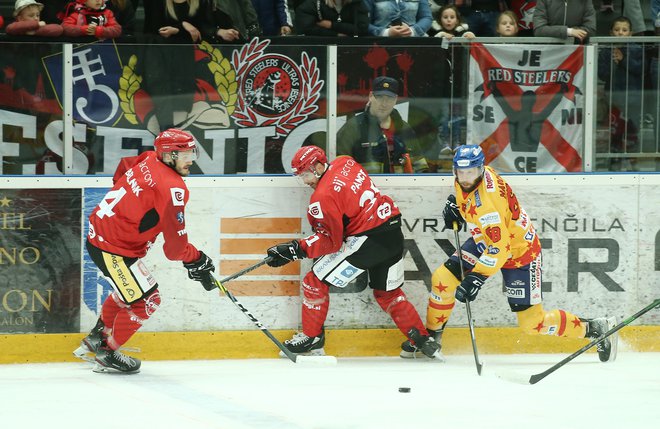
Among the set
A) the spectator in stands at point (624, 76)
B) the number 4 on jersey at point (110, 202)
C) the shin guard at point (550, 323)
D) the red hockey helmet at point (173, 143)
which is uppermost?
the spectator in stands at point (624, 76)

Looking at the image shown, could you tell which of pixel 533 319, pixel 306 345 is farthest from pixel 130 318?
pixel 533 319

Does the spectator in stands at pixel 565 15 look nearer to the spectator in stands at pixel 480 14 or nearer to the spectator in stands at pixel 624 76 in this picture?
the spectator in stands at pixel 480 14

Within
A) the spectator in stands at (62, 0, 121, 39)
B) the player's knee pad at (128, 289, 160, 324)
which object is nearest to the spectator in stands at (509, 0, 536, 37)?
the spectator in stands at (62, 0, 121, 39)

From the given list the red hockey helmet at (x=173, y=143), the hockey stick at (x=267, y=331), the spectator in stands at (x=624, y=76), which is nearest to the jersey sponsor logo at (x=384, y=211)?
the hockey stick at (x=267, y=331)

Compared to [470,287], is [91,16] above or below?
above

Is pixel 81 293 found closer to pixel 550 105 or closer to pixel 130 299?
pixel 130 299

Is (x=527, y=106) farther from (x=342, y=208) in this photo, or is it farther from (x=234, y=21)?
(x=234, y=21)

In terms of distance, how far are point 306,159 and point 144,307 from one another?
1.19 metres

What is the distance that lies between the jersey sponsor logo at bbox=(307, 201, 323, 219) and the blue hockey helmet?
30.6 inches

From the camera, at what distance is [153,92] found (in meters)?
6.41

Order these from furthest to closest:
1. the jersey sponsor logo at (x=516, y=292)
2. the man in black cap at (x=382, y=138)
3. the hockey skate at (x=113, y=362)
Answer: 1. the man in black cap at (x=382, y=138)
2. the jersey sponsor logo at (x=516, y=292)
3. the hockey skate at (x=113, y=362)

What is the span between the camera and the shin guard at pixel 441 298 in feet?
20.8

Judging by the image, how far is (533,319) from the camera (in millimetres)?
6301

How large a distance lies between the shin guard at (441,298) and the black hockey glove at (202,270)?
4.26 ft
